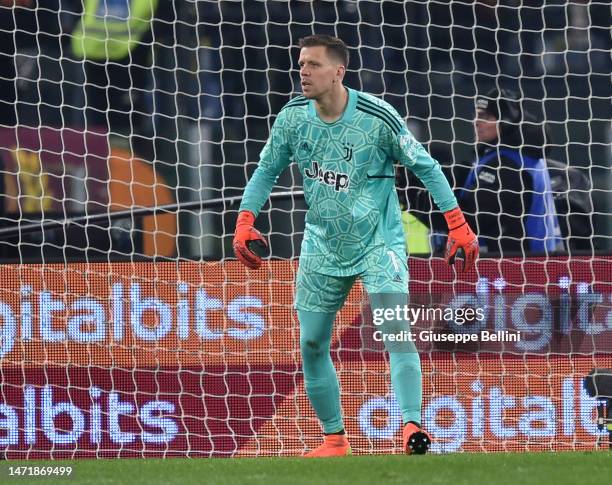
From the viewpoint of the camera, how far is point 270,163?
6293 mm

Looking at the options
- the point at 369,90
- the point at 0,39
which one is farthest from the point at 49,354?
the point at 369,90

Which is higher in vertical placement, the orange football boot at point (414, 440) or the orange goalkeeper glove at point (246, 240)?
the orange goalkeeper glove at point (246, 240)

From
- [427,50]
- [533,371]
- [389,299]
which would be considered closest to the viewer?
[389,299]

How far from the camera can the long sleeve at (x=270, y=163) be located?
6.22 metres

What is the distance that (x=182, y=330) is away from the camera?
735 cm

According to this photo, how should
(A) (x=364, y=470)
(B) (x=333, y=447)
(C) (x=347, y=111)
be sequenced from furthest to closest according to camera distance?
(B) (x=333, y=447), (C) (x=347, y=111), (A) (x=364, y=470)

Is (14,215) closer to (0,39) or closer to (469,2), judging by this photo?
(0,39)

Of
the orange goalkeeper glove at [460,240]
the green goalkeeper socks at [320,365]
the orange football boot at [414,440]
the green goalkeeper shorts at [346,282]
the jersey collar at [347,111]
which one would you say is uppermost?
the jersey collar at [347,111]

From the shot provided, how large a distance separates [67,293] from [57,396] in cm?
49

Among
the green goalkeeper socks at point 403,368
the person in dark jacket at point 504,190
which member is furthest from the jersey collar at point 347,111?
the person in dark jacket at point 504,190

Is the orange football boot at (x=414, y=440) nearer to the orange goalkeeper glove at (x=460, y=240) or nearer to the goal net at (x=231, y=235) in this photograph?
the orange goalkeeper glove at (x=460, y=240)

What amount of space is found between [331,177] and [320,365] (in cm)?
77

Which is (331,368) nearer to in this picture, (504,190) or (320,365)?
(320,365)

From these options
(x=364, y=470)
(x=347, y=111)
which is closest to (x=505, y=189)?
(x=347, y=111)
